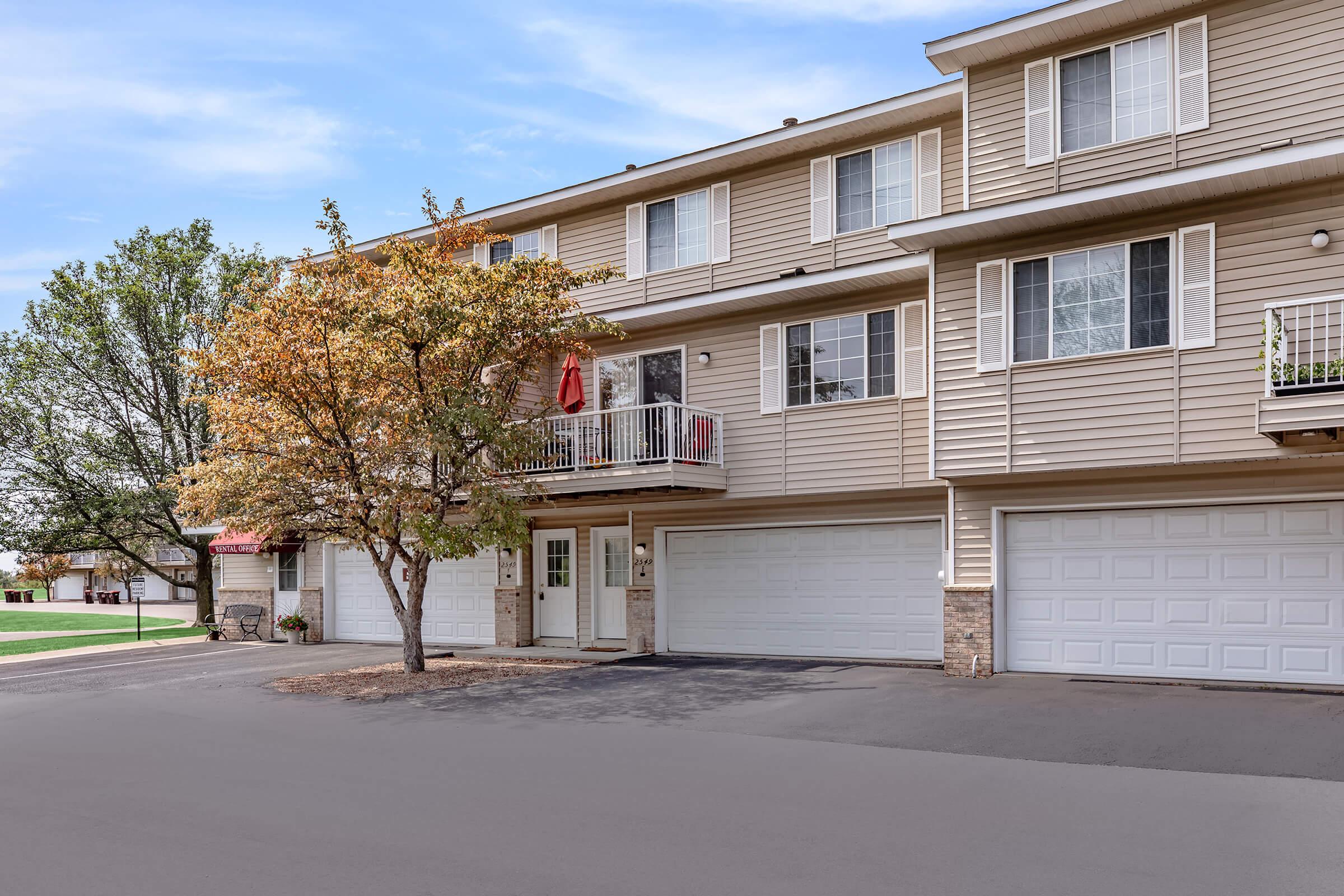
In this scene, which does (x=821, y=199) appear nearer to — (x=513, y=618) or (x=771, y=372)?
(x=771, y=372)

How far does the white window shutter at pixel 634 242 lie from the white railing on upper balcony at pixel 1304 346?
10613 mm

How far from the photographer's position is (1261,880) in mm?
5723

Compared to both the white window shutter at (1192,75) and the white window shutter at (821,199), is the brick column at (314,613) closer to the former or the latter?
the white window shutter at (821,199)

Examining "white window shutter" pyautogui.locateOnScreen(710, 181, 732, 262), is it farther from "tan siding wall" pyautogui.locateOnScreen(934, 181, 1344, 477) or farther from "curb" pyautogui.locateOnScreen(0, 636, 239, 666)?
A: "curb" pyautogui.locateOnScreen(0, 636, 239, 666)

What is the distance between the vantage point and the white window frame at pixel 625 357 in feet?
60.8

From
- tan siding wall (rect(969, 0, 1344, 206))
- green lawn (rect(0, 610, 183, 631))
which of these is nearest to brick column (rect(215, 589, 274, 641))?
green lawn (rect(0, 610, 183, 631))

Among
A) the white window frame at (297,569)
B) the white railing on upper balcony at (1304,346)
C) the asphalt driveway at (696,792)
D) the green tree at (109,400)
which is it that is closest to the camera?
the asphalt driveway at (696,792)

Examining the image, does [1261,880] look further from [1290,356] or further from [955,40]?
[955,40]

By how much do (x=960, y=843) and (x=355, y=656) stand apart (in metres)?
15.6

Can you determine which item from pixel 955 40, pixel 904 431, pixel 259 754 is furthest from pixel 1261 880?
pixel 955 40

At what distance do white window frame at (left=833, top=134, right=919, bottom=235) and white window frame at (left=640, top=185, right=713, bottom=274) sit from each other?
2.36m

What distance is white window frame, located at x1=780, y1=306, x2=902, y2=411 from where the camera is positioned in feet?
52.7

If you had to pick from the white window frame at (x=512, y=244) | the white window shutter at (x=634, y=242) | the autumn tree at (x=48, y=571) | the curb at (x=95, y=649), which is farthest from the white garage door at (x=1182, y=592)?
the autumn tree at (x=48, y=571)

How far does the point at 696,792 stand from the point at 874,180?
458 inches
